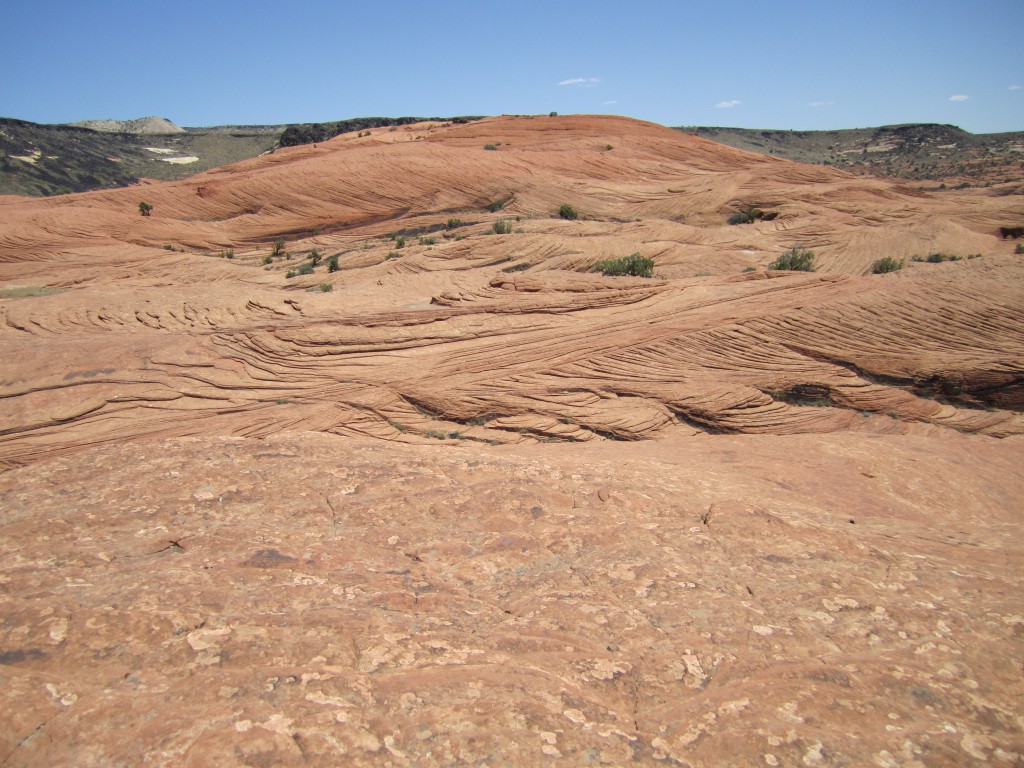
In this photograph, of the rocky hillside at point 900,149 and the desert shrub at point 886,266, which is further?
the rocky hillside at point 900,149

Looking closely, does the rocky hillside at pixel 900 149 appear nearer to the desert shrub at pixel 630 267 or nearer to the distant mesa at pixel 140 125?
the desert shrub at pixel 630 267

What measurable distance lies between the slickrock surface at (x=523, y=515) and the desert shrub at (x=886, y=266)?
1.42 metres

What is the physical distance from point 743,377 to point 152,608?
930 cm

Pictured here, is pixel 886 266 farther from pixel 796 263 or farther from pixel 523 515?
pixel 523 515

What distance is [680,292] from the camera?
12391mm

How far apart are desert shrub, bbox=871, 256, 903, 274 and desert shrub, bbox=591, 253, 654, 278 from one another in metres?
5.80

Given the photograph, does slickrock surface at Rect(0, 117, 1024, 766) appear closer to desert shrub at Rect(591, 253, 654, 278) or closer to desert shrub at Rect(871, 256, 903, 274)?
Result: desert shrub at Rect(591, 253, 654, 278)

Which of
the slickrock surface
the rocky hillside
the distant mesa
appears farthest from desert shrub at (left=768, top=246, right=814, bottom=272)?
the distant mesa

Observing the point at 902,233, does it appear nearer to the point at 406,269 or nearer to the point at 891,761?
the point at 406,269

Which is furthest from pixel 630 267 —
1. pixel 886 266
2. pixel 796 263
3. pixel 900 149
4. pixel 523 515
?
pixel 900 149

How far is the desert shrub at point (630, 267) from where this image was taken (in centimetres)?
1436

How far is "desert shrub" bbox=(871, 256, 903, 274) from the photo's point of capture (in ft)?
48.8

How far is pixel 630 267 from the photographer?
1451 centimetres

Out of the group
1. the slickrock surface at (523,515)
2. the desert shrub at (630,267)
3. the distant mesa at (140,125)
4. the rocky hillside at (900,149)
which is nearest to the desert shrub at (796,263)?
the slickrock surface at (523,515)
